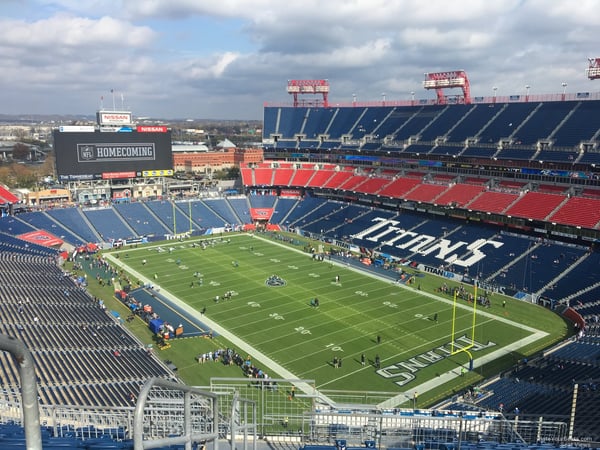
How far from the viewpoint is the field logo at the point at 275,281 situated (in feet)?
126

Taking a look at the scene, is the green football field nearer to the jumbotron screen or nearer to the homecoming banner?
the jumbotron screen

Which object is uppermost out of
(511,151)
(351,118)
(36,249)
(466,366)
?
(351,118)

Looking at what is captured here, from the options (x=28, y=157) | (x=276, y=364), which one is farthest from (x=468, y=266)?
(x=28, y=157)

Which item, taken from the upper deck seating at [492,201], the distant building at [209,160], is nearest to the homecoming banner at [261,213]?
the upper deck seating at [492,201]

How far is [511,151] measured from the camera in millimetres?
48344

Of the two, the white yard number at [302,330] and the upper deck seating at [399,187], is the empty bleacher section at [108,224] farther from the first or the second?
the white yard number at [302,330]

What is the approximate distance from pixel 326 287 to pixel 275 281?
4392 mm

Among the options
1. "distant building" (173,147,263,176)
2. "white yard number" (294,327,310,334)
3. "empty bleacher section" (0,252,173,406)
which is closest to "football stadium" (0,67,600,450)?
"empty bleacher section" (0,252,173,406)

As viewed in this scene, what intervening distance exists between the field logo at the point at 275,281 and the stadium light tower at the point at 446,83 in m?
38.7

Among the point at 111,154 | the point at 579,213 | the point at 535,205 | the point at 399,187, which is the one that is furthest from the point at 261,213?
the point at 579,213

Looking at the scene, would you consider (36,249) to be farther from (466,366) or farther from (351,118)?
(351,118)

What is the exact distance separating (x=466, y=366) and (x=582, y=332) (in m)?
8.72

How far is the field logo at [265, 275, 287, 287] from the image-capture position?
3853 cm

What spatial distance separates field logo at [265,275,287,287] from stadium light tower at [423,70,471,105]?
3865cm
